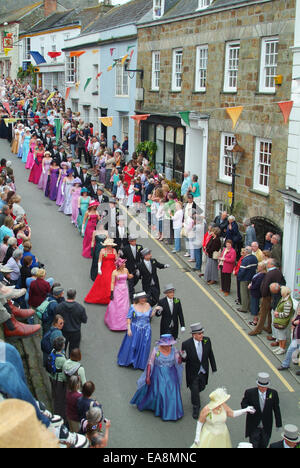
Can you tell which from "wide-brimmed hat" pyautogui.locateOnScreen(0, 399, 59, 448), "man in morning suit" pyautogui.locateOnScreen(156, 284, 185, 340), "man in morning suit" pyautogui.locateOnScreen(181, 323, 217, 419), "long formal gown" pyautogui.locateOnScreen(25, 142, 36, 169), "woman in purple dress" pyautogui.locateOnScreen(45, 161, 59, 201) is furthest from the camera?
"long formal gown" pyautogui.locateOnScreen(25, 142, 36, 169)

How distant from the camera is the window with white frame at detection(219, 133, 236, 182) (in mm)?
19734

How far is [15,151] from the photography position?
96.1ft

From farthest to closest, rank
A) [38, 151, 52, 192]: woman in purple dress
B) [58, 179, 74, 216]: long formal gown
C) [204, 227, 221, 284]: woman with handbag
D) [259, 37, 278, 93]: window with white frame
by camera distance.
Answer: [38, 151, 52, 192]: woman in purple dress
[58, 179, 74, 216]: long formal gown
[259, 37, 278, 93]: window with white frame
[204, 227, 221, 284]: woman with handbag

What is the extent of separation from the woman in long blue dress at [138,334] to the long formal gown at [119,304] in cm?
155

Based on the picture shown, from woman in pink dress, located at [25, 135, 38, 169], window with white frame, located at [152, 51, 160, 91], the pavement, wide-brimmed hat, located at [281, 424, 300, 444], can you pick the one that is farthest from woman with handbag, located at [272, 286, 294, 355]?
woman in pink dress, located at [25, 135, 38, 169]

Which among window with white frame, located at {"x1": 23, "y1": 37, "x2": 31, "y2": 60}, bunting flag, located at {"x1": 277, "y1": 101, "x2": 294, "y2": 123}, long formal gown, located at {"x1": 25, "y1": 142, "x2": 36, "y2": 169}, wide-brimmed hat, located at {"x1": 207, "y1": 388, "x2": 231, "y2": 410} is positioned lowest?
wide-brimmed hat, located at {"x1": 207, "y1": 388, "x2": 231, "y2": 410}

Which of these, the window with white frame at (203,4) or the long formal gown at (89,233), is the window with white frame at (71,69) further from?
the long formal gown at (89,233)

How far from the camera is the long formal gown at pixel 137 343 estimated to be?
10.2 meters

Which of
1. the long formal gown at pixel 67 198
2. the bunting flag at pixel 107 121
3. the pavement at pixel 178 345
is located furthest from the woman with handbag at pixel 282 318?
the bunting flag at pixel 107 121

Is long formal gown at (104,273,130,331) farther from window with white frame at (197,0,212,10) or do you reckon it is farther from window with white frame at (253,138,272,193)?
window with white frame at (197,0,212,10)

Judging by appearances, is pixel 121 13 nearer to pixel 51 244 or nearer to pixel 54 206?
pixel 54 206

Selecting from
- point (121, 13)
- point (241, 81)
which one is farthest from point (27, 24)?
point (241, 81)

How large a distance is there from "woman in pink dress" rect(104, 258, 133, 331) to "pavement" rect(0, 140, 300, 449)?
24 cm

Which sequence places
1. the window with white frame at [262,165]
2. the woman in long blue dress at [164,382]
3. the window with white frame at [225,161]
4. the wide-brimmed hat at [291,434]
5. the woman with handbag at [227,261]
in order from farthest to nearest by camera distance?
the window with white frame at [225,161]
the window with white frame at [262,165]
the woman with handbag at [227,261]
the woman in long blue dress at [164,382]
the wide-brimmed hat at [291,434]
